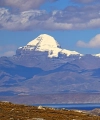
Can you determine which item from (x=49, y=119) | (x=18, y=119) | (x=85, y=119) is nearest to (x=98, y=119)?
(x=85, y=119)

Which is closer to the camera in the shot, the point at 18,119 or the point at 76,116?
the point at 18,119

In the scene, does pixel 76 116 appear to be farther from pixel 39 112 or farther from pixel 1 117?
pixel 1 117

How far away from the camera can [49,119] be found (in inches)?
1417

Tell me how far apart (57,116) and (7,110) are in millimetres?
4082

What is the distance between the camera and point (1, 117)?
35.8m

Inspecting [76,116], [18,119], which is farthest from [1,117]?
[76,116]

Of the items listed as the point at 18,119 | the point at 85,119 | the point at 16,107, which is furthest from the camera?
the point at 16,107

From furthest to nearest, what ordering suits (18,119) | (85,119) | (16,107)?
(16,107) < (85,119) < (18,119)

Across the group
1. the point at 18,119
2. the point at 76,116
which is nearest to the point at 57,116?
the point at 76,116

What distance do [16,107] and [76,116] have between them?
565 centimetres

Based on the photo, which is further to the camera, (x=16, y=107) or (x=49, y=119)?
(x=16, y=107)

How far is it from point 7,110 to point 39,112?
2425mm

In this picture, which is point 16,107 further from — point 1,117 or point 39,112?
point 1,117

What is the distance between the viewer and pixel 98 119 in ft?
126
